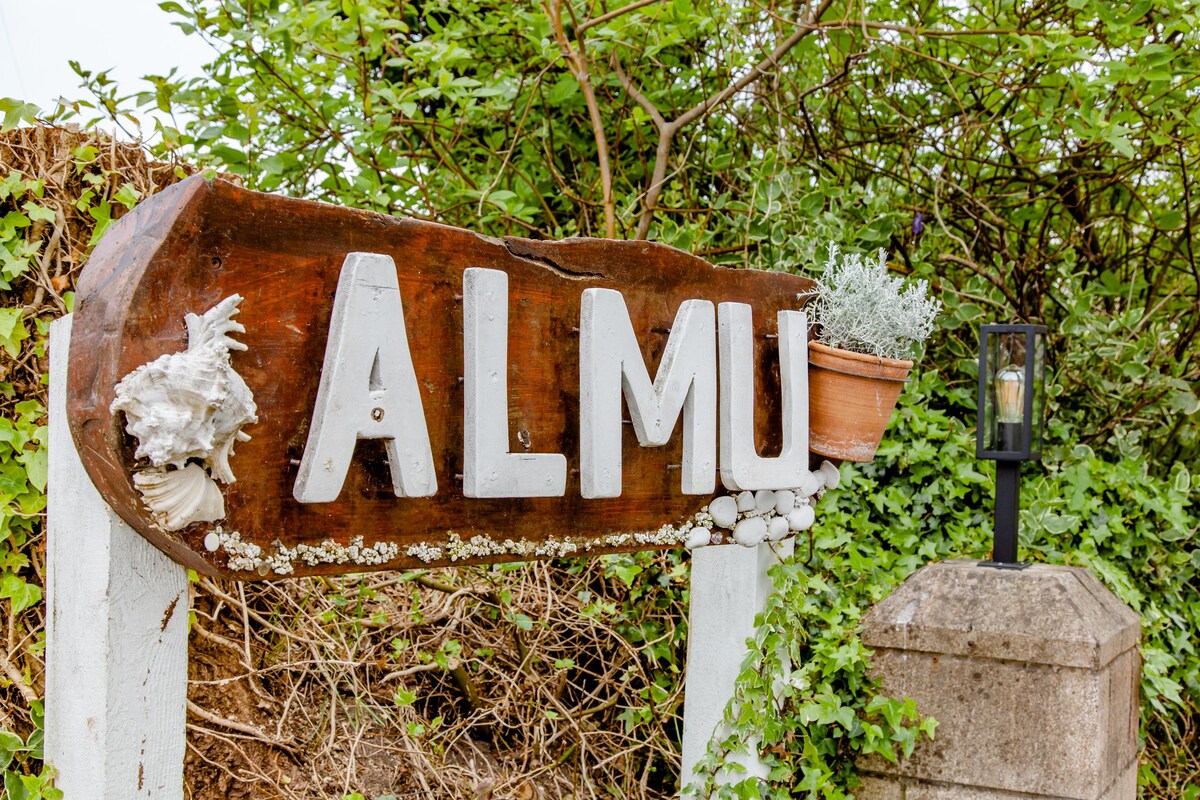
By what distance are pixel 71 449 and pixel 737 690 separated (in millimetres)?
1504

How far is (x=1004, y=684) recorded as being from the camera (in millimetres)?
2428

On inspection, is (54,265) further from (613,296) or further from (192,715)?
(613,296)

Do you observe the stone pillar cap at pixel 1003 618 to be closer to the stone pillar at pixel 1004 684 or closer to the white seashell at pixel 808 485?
the stone pillar at pixel 1004 684

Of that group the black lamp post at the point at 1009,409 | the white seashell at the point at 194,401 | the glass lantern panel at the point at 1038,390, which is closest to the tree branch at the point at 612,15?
the black lamp post at the point at 1009,409

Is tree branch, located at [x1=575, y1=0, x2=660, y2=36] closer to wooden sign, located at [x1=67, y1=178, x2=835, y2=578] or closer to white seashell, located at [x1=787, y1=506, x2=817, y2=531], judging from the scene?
wooden sign, located at [x1=67, y1=178, x2=835, y2=578]

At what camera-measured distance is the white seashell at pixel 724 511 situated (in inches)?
84.0

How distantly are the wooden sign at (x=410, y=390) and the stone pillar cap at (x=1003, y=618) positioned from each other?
59 centimetres

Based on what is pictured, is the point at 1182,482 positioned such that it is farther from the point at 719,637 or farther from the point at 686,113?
the point at 686,113

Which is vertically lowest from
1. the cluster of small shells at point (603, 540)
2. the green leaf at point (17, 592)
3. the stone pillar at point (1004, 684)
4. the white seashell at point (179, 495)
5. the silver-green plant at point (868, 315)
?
the stone pillar at point (1004, 684)

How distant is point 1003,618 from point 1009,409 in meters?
0.69

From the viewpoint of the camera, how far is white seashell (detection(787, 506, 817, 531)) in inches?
89.8

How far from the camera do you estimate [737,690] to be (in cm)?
229

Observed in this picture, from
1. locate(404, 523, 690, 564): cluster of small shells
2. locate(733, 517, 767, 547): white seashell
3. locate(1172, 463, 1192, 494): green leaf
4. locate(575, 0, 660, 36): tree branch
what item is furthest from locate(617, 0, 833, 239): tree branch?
locate(1172, 463, 1192, 494): green leaf

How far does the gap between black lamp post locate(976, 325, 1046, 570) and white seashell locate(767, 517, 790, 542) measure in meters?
0.89
